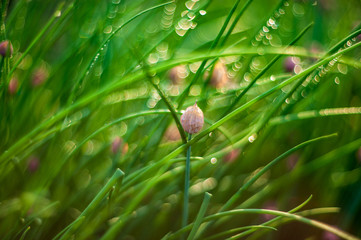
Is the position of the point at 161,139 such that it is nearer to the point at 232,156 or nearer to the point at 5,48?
the point at 232,156

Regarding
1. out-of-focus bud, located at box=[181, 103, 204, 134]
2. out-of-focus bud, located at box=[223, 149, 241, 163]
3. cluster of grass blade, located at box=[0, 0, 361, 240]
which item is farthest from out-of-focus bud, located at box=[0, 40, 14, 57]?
out-of-focus bud, located at box=[223, 149, 241, 163]

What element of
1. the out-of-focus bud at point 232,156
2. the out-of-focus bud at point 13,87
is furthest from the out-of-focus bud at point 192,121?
the out-of-focus bud at point 13,87

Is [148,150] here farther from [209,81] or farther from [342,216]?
[342,216]

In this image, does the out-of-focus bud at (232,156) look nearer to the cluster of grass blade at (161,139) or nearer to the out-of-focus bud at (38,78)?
the cluster of grass blade at (161,139)

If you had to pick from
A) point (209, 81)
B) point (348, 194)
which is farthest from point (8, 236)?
point (348, 194)

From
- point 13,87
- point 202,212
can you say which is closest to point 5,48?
point 13,87

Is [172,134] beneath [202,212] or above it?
above

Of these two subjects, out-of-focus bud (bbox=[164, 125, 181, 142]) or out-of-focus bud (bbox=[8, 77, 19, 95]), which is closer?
out-of-focus bud (bbox=[8, 77, 19, 95])

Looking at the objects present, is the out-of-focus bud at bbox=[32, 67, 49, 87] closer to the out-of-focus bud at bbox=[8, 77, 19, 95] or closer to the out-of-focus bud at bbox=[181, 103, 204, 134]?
the out-of-focus bud at bbox=[8, 77, 19, 95]
